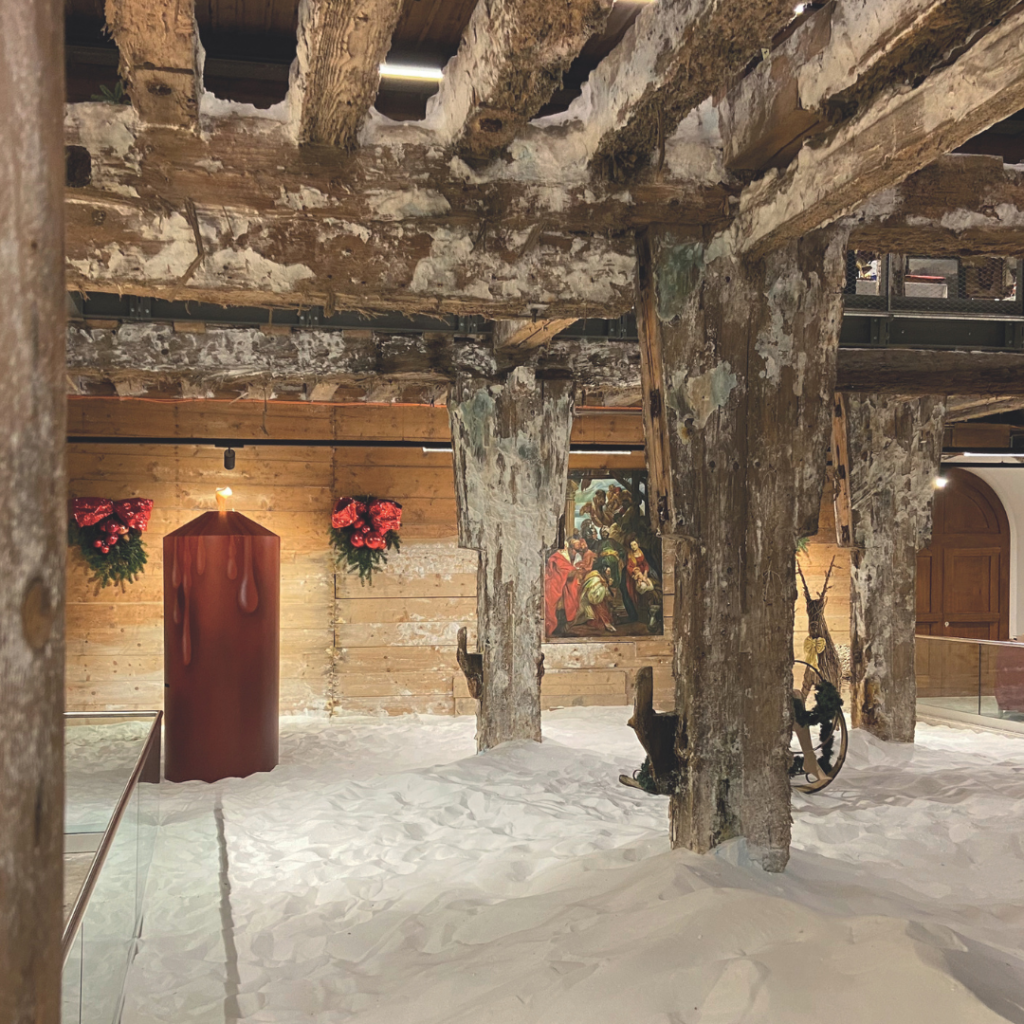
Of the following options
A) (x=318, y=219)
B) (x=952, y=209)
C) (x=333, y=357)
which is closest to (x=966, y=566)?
(x=333, y=357)

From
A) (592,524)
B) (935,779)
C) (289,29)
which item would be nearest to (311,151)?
(289,29)

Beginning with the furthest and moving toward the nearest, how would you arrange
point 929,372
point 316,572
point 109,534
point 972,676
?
1. point 316,572
2. point 109,534
3. point 972,676
4. point 929,372

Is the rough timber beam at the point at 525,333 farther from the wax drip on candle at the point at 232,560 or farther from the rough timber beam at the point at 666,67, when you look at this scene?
the wax drip on candle at the point at 232,560

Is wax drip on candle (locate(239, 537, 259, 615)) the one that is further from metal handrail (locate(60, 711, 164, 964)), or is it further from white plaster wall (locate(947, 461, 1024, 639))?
white plaster wall (locate(947, 461, 1024, 639))

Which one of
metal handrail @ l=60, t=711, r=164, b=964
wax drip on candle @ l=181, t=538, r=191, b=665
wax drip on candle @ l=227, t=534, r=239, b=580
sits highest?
wax drip on candle @ l=227, t=534, r=239, b=580

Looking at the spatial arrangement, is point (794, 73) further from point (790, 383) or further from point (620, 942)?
point (620, 942)

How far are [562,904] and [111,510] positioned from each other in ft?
20.8

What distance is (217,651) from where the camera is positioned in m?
6.04

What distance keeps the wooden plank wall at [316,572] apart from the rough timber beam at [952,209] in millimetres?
5695

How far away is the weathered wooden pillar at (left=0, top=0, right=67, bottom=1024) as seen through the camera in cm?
88

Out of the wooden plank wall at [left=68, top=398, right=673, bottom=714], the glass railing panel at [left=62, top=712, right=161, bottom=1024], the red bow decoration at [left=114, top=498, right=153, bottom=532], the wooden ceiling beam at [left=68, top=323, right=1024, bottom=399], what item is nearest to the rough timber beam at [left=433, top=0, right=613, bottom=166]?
the glass railing panel at [left=62, top=712, right=161, bottom=1024]

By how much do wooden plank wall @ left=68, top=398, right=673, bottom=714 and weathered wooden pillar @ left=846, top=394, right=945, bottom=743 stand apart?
9.97 ft

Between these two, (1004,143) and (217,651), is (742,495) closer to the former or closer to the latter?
(1004,143)

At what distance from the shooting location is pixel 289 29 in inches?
155
